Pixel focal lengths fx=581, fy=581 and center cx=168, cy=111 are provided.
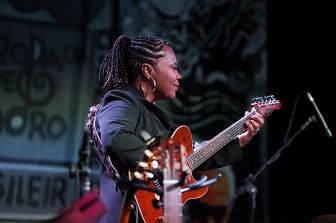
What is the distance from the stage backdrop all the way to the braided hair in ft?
6.42

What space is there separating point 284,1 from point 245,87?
117 centimetres

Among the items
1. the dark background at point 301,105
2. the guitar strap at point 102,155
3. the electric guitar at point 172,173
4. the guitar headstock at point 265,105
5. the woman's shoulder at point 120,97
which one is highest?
the dark background at point 301,105

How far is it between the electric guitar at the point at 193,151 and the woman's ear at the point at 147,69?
43 centimetres

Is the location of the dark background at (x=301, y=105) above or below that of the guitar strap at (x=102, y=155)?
above

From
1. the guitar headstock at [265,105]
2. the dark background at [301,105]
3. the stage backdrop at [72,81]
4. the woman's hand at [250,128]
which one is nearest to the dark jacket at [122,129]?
the woman's hand at [250,128]

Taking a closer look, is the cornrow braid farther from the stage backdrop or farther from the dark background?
the dark background

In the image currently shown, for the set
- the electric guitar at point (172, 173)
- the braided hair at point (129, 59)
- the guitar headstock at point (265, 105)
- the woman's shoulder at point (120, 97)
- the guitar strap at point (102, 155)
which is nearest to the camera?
the electric guitar at point (172, 173)

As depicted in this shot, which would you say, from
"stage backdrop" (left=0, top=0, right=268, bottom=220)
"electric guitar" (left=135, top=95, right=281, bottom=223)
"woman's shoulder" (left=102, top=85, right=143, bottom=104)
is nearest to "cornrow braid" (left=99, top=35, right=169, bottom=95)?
"woman's shoulder" (left=102, top=85, right=143, bottom=104)

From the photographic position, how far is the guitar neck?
3.39 metres

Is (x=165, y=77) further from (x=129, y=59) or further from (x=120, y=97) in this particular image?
(x=120, y=97)

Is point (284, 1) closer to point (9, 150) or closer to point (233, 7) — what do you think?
point (233, 7)

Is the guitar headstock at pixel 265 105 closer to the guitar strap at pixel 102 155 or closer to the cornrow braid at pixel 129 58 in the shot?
the cornrow braid at pixel 129 58

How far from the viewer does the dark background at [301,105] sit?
6.31 m

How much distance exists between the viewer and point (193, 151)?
11.2ft
